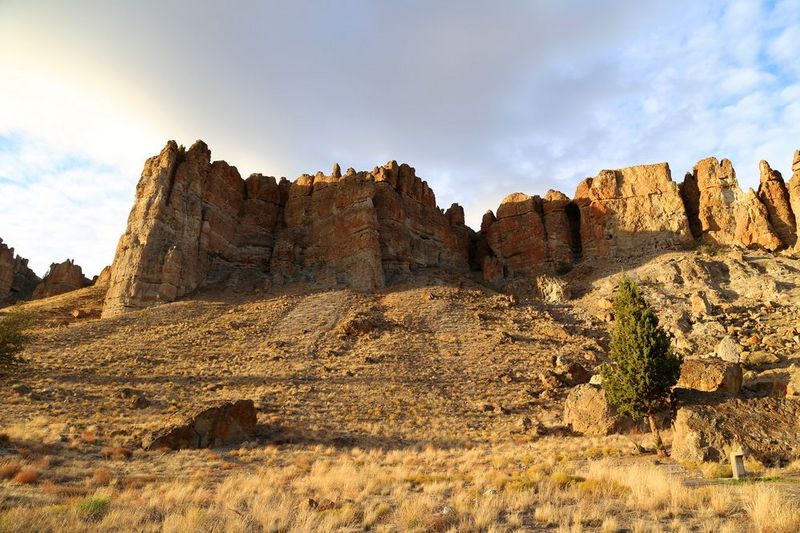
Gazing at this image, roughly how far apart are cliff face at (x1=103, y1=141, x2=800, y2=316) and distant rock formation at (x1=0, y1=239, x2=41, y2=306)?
27192mm

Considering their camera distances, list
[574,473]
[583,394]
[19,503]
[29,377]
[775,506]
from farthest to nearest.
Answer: [29,377], [583,394], [574,473], [19,503], [775,506]

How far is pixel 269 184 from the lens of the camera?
2431 inches

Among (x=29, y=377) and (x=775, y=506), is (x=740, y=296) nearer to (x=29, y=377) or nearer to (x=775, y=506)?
(x=775, y=506)

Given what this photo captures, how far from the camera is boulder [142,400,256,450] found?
19938mm

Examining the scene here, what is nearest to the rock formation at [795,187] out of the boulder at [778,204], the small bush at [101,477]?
the boulder at [778,204]

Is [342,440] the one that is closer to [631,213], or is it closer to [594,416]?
[594,416]

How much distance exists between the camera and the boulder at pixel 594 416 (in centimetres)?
2309

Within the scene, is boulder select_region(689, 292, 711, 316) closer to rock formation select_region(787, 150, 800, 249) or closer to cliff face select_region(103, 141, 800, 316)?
cliff face select_region(103, 141, 800, 316)

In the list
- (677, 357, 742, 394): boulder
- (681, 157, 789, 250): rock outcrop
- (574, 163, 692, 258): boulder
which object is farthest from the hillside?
(574, 163, 692, 258): boulder

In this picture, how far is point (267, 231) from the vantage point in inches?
2287

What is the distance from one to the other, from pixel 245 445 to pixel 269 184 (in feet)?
151

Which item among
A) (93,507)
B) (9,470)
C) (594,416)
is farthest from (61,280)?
(594,416)

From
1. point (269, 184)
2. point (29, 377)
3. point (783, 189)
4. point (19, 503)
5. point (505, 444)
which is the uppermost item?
point (269, 184)

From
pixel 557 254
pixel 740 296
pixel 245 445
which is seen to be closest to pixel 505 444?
pixel 245 445
